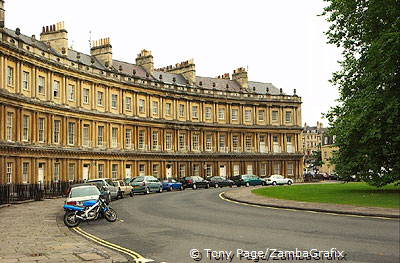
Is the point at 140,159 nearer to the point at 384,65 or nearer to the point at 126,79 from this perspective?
the point at 126,79

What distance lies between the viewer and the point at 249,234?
14523 mm

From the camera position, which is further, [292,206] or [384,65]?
[384,65]

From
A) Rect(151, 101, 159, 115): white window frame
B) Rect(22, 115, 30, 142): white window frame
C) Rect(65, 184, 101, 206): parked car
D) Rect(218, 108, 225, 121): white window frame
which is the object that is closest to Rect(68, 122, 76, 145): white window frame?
Rect(22, 115, 30, 142): white window frame

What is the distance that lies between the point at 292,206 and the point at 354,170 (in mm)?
11633

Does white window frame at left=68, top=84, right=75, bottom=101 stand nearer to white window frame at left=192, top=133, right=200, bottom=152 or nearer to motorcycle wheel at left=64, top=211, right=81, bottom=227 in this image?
white window frame at left=192, top=133, right=200, bottom=152

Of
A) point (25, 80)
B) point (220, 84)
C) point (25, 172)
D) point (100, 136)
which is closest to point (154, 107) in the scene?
point (100, 136)

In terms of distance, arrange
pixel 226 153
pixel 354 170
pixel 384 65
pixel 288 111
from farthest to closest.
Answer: pixel 288 111, pixel 226 153, pixel 354 170, pixel 384 65

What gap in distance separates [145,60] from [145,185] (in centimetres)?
2986

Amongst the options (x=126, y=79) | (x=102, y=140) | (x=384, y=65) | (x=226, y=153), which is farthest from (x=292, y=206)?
(x=226, y=153)

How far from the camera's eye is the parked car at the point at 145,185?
138 ft

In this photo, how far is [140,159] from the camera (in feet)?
197

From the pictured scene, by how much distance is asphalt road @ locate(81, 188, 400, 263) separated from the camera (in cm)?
1164

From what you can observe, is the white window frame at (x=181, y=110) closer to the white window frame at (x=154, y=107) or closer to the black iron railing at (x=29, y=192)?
the white window frame at (x=154, y=107)

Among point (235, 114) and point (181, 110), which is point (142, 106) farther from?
point (235, 114)
